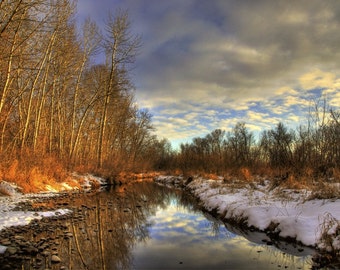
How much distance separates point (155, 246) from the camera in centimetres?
713

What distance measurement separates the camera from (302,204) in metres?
8.90

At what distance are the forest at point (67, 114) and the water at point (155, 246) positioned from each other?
18.0 feet

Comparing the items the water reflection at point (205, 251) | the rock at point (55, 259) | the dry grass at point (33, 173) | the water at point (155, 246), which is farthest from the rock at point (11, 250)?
the dry grass at point (33, 173)

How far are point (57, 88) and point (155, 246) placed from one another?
843 inches

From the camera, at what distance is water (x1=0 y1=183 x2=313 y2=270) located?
561 cm

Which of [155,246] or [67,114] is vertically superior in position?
[67,114]

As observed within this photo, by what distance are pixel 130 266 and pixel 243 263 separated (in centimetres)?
225

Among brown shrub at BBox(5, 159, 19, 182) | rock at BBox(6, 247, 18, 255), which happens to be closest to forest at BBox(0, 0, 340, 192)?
brown shrub at BBox(5, 159, 19, 182)

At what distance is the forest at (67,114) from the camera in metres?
13.0

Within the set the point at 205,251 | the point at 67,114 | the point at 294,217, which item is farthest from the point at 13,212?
the point at 67,114

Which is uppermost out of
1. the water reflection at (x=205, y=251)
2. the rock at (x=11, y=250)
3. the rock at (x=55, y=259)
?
the rock at (x=11, y=250)

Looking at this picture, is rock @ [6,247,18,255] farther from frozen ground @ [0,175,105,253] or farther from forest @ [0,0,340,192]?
forest @ [0,0,340,192]

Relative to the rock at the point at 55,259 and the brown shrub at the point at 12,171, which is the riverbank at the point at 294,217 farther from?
the brown shrub at the point at 12,171

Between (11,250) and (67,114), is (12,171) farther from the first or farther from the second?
(67,114)
